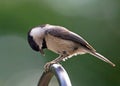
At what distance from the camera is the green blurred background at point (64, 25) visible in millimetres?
6957

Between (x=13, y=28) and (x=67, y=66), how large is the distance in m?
0.75

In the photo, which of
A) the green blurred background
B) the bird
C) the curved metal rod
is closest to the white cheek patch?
the bird

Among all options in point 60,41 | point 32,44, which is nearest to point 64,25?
point 60,41

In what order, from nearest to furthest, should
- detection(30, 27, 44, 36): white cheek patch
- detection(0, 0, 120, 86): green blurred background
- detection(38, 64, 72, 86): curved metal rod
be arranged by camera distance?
1. detection(38, 64, 72, 86): curved metal rod
2. detection(30, 27, 44, 36): white cheek patch
3. detection(0, 0, 120, 86): green blurred background

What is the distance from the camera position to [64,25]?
743cm

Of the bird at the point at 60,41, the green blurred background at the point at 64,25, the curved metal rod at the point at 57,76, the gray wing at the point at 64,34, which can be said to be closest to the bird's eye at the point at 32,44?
the bird at the point at 60,41

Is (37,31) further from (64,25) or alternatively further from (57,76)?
(64,25)

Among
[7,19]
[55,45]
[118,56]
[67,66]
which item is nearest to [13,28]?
[7,19]

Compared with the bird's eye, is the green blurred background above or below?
below

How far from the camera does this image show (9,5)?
22.4 feet

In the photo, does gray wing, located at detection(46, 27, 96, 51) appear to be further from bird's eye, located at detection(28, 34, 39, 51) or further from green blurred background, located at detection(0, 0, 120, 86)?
green blurred background, located at detection(0, 0, 120, 86)

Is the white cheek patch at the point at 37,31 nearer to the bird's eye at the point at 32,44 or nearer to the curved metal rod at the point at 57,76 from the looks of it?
the bird's eye at the point at 32,44

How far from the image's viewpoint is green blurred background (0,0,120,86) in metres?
6.96

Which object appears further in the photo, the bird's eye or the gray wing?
the gray wing
